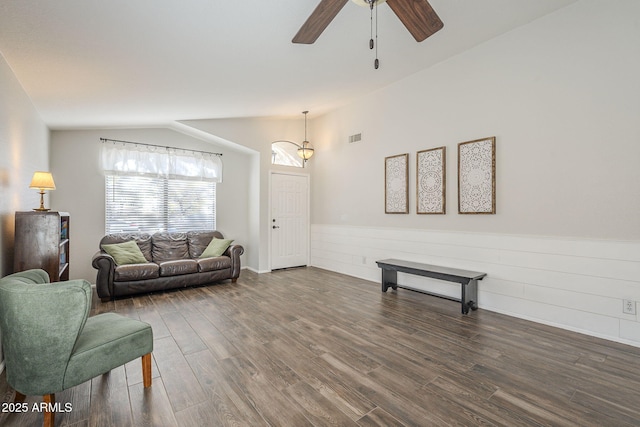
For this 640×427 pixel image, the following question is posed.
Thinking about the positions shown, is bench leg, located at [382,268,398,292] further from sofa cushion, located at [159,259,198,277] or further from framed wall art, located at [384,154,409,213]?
sofa cushion, located at [159,259,198,277]

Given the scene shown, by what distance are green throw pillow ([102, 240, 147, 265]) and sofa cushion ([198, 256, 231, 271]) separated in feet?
2.81

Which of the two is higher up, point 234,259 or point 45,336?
point 45,336

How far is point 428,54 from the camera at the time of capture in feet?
12.8

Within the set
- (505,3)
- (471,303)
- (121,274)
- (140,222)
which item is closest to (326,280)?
(471,303)

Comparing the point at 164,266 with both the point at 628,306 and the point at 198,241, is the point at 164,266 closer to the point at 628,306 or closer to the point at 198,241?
the point at 198,241

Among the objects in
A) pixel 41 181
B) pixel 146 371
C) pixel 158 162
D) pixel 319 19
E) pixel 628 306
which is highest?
pixel 319 19

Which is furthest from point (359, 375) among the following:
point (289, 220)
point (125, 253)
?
point (289, 220)

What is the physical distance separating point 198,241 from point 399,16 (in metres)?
4.86

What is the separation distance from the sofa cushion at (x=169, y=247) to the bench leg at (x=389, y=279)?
3502 millimetres

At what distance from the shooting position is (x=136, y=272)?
14.0ft

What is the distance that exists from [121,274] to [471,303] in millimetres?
4759

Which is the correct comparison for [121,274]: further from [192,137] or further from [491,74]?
[491,74]

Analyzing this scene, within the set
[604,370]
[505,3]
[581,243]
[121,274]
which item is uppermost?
[505,3]

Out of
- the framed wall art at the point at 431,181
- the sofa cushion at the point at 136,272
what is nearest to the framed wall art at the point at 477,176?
the framed wall art at the point at 431,181
